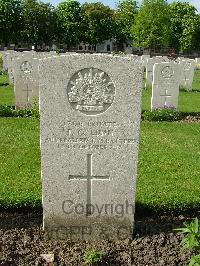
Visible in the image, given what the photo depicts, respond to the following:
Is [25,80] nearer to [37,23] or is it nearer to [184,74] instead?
[184,74]

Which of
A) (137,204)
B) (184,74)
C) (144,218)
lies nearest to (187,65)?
(184,74)

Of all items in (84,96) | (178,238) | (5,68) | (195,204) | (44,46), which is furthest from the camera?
(44,46)

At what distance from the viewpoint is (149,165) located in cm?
762

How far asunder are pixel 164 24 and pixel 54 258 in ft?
166

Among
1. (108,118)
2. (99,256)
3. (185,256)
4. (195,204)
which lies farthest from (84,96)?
(195,204)

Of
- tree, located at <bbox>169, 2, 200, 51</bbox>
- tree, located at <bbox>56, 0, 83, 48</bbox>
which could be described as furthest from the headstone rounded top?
tree, located at <bbox>56, 0, 83, 48</bbox>

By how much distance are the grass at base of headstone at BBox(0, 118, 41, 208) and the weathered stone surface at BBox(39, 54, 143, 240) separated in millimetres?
975

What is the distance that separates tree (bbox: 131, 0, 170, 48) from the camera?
5200cm

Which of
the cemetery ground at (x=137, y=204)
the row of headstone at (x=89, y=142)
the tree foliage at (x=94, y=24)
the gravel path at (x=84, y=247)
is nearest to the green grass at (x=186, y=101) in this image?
the cemetery ground at (x=137, y=204)

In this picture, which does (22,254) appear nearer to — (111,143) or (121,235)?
(121,235)

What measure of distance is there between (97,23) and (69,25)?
15.5 ft

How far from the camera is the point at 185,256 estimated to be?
4570mm

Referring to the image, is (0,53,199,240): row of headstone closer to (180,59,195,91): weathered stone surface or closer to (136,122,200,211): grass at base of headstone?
(136,122,200,211): grass at base of headstone

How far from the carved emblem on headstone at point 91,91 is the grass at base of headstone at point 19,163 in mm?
1813
